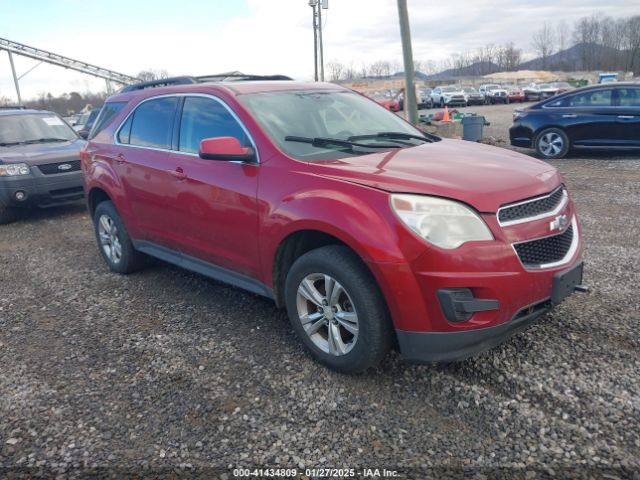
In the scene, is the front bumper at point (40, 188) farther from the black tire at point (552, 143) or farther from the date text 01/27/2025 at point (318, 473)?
the black tire at point (552, 143)

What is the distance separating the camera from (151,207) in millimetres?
4660

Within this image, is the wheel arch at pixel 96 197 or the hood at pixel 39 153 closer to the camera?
the wheel arch at pixel 96 197

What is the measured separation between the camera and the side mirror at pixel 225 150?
3543mm

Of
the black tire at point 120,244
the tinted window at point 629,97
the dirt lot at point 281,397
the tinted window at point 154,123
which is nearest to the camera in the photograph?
the dirt lot at point 281,397

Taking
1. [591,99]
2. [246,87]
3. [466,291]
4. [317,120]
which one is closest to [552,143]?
[591,99]

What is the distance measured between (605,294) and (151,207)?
12.3ft

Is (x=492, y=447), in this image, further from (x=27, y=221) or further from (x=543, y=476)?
(x=27, y=221)

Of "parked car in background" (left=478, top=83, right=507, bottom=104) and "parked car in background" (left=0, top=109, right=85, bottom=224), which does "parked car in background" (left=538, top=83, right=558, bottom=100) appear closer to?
"parked car in background" (left=478, top=83, right=507, bottom=104)

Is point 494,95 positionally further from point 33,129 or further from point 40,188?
point 40,188

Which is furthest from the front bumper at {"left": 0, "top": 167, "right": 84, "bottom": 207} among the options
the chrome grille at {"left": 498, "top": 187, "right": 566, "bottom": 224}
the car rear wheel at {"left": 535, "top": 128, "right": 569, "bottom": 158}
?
the car rear wheel at {"left": 535, "top": 128, "right": 569, "bottom": 158}

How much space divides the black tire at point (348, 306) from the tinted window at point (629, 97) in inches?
387

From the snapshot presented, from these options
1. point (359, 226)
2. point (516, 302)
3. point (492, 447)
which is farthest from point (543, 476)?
point (359, 226)

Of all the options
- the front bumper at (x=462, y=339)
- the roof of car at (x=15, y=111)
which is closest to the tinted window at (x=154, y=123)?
the front bumper at (x=462, y=339)

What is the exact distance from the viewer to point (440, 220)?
2.86 meters
